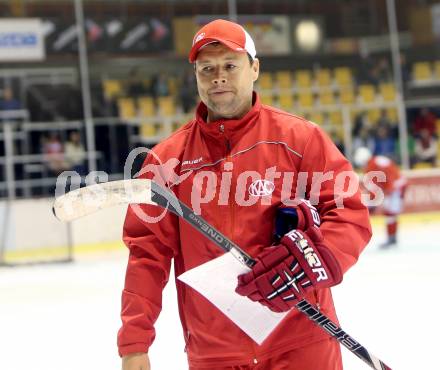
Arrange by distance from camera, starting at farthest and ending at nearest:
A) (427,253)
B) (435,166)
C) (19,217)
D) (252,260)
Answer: (435,166), (19,217), (427,253), (252,260)

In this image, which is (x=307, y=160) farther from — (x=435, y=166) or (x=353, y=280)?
(x=435, y=166)

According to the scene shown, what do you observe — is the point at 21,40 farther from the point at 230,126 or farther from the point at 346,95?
the point at 230,126

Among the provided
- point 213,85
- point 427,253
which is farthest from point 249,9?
point 213,85

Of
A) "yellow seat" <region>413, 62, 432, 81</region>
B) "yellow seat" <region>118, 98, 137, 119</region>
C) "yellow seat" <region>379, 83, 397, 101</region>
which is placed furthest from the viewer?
"yellow seat" <region>379, 83, 397, 101</region>

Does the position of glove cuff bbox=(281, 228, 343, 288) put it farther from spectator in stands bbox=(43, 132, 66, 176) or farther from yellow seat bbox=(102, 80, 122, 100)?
yellow seat bbox=(102, 80, 122, 100)

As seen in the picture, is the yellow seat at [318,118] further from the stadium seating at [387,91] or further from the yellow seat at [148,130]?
the yellow seat at [148,130]

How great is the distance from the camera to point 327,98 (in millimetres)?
14766

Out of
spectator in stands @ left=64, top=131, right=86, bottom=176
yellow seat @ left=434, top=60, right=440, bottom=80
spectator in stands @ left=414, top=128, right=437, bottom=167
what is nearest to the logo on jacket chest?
spectator in stands @ left=64, top=131, right=86, bottom=176

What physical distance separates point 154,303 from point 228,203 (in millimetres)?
317

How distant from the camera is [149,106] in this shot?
45.9 feet

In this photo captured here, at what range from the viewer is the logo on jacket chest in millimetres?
1933

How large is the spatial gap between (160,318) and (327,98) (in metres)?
9.82

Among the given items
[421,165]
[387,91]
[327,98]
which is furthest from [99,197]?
[387,91]

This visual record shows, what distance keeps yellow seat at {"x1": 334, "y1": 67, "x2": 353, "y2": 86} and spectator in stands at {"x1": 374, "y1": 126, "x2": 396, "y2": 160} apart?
4.40 feet
